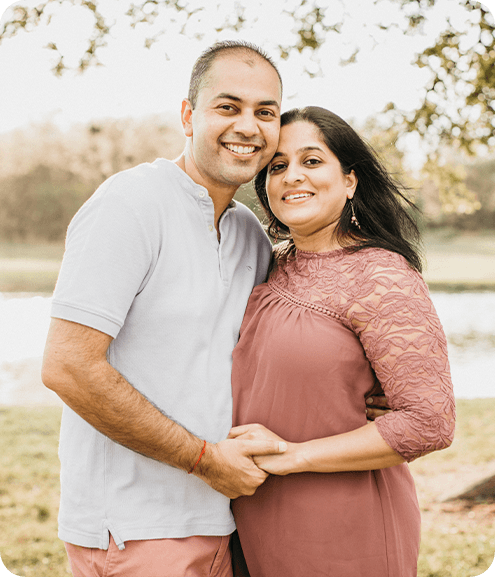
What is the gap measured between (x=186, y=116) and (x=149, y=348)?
1.10m

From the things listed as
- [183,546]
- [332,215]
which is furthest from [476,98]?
[183,546]

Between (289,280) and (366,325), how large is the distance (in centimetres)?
46

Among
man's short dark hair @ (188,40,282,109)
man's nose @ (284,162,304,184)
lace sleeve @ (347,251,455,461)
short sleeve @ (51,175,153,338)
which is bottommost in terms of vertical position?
lace sleeve @ (347,251,455,461)

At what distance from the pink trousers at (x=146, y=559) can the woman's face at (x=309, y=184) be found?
4.28ft

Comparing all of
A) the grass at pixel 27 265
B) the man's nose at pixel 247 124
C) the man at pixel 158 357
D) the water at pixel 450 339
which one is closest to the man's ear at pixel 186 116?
the man at pixel 158 357

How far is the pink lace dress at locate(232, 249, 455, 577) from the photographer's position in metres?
1.97

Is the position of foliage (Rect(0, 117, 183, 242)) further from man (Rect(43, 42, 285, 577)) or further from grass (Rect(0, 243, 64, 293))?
man (Rect(43, 42, 285, 577))

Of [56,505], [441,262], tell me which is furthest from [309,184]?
[441,262]

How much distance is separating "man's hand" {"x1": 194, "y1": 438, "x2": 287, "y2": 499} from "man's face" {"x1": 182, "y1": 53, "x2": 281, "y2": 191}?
1.06m

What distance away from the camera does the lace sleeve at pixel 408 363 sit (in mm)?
1958

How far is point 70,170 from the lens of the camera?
17.0 meters

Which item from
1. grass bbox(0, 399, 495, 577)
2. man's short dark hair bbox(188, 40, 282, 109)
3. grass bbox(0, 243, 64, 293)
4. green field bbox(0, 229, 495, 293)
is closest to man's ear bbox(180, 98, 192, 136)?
man's short dark hair bbox(188, 40, 282, 109)

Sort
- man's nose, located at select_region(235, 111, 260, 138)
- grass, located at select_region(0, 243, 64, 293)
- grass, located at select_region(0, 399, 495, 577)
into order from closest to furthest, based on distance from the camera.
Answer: man's nose, located at select_region(235, 111, 260, 138), grass, located at select_region(0, 399, 495, 577), grass, located at select_region(0, 243, 64, 293)

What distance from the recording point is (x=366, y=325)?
2031 mm
